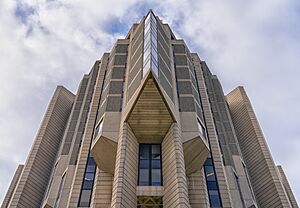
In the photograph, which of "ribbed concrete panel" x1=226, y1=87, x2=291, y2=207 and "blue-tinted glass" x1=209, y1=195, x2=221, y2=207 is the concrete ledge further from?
"ribbed concrete panel" x1=226, y1=87, x2=291, y2=207

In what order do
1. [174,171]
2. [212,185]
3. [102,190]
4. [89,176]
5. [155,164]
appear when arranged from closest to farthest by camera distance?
[174,171]
[155,164]
[102,190]
[212,185]
[89,176]

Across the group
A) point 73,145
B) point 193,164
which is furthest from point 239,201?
point 73,145

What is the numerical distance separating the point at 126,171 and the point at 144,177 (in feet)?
9.07

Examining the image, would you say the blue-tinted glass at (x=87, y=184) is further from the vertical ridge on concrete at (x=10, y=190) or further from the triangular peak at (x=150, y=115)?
the vertical ridge on concrete at (x=10, y=190)

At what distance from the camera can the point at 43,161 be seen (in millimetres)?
53281

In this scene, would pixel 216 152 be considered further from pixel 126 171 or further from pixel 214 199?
pixel 126 171

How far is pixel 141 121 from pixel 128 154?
3.66m

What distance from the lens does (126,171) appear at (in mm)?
29062

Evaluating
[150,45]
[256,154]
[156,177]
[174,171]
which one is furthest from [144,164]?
[256,154]

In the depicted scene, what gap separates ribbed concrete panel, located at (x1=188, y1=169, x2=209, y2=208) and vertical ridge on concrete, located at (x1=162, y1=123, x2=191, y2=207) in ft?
15.5

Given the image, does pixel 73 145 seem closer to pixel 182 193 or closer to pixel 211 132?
pixel 211 132

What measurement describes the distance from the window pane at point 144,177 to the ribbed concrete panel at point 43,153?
22.3 metres

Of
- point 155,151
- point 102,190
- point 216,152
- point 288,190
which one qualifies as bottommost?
point 102,190

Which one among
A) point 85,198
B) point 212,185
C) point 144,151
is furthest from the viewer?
point 212,185
